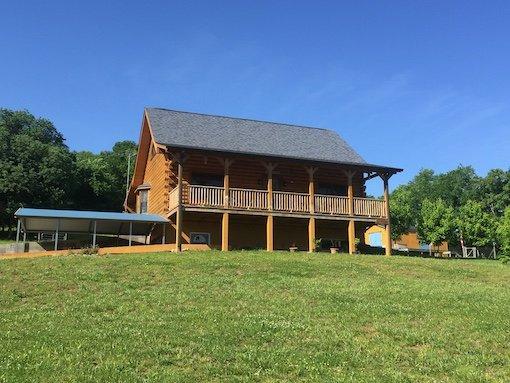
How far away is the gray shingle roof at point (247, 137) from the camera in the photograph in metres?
28.3

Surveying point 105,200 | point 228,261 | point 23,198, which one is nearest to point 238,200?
point 228,261

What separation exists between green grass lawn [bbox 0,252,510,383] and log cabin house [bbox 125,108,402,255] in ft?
23.2

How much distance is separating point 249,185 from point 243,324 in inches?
725

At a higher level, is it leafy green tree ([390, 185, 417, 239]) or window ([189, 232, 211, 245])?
leafy green tree ([390, 185, 417, 239])

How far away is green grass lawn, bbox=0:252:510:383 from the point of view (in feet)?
30.5

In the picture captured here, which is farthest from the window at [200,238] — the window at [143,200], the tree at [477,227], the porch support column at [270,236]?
the tree at [477,227]

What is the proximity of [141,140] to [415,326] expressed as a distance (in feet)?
79.9

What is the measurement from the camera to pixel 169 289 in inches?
611

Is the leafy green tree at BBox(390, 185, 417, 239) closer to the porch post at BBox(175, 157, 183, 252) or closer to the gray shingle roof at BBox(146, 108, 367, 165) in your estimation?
the gray shingle roof at BBox(146, 108, 367, 165)

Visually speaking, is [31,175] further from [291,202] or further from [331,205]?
[331,205]

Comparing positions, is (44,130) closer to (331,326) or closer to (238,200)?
(238,200)

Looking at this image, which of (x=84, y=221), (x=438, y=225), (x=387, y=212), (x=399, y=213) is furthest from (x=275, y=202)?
(x=438, y=225)

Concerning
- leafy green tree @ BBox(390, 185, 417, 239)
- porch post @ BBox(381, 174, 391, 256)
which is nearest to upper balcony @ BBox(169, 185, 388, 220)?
porch post @ BBox(381, 174, 391, 256)

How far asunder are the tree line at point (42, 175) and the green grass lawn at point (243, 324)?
24975 mm
